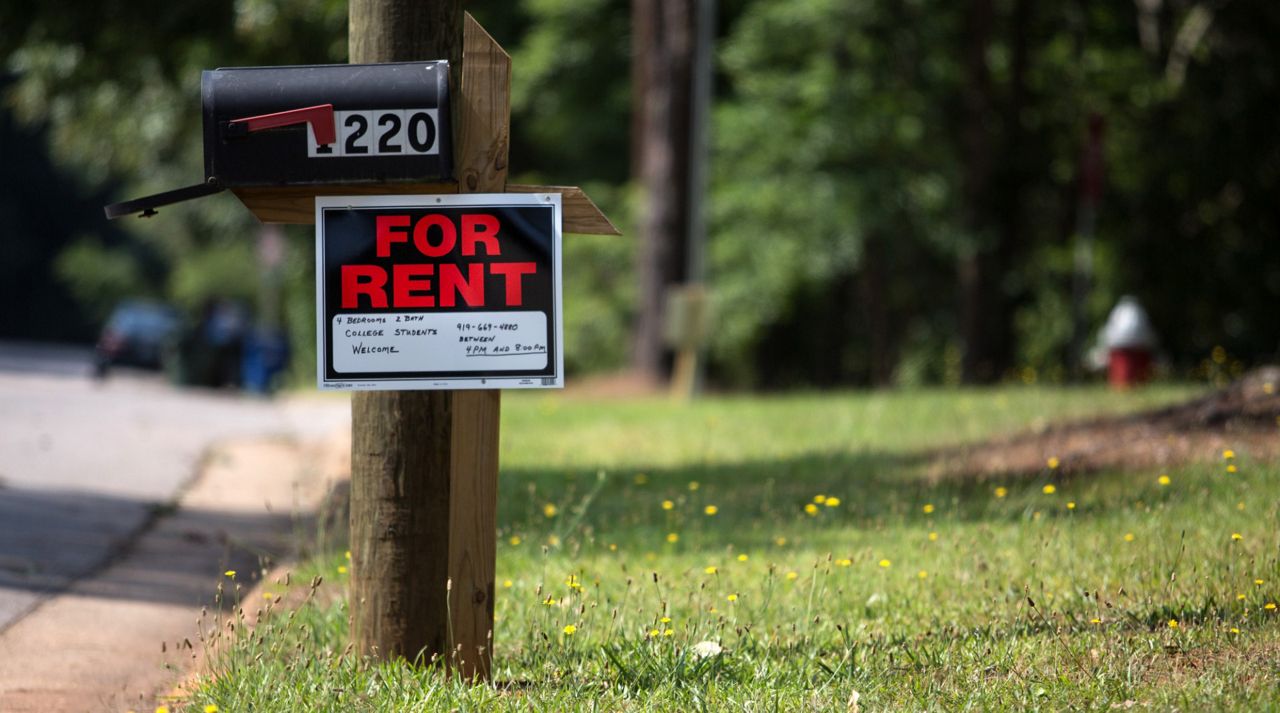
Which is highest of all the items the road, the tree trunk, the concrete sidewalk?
the tree trunk

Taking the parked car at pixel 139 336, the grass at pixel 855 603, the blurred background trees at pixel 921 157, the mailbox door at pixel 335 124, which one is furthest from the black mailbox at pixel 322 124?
the parked car at pixel 139 336

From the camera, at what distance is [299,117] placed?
4.26 m

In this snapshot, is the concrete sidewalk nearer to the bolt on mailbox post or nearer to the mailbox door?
the bolt on mailbox post

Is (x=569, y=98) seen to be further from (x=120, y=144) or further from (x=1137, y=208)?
(x=1137, y=208)

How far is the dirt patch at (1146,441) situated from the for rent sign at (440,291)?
166 inches

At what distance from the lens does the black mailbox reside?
4.26 m

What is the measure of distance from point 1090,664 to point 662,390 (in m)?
14.9

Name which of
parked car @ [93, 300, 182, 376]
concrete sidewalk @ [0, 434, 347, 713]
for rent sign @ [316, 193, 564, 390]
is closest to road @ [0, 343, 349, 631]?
concrete sidewalk @ [0, 434, 347, 713]

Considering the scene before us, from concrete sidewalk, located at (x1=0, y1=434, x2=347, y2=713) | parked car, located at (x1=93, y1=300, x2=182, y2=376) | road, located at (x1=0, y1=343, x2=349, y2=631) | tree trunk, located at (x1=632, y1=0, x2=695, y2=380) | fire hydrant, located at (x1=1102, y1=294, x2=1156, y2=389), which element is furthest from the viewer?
parked car, located at (x1=93, y1=300, x2=182, y2=376)

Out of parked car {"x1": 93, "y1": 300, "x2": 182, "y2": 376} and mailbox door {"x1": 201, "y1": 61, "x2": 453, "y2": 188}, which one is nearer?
mailbox door {"x1": 201, "y1": 61, "x2": 453, "y2": 188}

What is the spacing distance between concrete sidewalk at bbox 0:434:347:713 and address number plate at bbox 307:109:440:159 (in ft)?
4.72

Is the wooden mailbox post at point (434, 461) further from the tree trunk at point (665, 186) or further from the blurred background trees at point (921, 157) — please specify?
the blurred background trees at point (921, 157)

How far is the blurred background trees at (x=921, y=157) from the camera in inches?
881

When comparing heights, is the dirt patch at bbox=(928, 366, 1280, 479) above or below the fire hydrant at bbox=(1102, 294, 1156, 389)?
below
